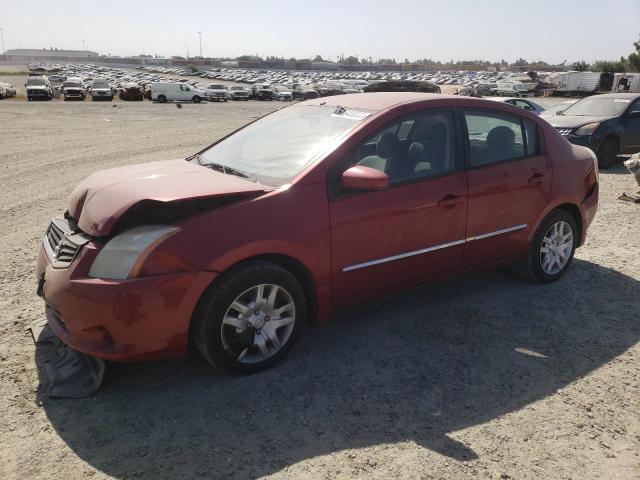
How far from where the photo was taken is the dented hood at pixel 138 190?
309cm

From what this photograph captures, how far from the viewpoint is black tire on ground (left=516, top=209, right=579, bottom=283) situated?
15.6 feet

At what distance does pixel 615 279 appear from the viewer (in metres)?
5.12

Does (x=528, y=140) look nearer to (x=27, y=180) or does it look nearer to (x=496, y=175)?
(x=496, y=175)

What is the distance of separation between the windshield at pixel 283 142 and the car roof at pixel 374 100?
0.33 feet

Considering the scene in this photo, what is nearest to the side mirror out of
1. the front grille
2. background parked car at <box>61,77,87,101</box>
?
the front grille

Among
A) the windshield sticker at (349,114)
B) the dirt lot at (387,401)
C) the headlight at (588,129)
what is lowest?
the dirt lot at (387,401)

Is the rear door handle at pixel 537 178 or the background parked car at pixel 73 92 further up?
the background parked car at pixel 73 92

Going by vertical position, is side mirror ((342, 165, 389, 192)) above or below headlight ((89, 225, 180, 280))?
above

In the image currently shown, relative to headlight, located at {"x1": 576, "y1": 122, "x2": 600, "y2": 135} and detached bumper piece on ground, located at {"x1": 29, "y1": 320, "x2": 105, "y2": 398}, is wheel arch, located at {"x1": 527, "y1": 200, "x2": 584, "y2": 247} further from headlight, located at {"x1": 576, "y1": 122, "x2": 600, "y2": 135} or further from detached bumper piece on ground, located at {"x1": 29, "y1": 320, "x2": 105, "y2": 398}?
headlight, located at {"x1": 576, "y1": 122, "x2": 600, "y2": 135}

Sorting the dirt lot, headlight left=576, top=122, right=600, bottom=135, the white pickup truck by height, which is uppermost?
the white pickup truck

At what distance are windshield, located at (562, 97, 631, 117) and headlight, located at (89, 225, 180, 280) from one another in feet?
36.9

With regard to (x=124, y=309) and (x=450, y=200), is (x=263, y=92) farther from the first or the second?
(x=124, y=309)

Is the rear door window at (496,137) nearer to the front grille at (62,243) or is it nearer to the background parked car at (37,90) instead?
the front grille at (62,243)

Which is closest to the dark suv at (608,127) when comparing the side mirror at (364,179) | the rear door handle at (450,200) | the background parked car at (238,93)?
the rear door handle at (450,200)
